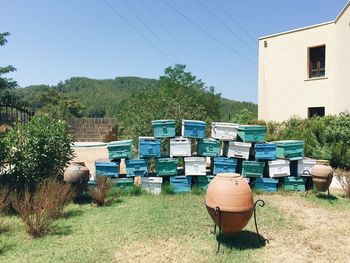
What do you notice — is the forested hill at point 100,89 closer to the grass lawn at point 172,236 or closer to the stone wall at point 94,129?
the stone wall at point 94,129

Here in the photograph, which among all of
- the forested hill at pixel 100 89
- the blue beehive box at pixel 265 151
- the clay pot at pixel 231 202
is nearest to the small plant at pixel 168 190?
the blue beehive box at pixel 265 151

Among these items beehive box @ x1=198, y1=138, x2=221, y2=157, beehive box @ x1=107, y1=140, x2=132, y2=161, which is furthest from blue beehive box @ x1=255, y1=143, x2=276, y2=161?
beehive box @ x1=107, y1=140, x2=132, y2=161

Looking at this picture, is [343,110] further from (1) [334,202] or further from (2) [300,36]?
(1) [334,202]

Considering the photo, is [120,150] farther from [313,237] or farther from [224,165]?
[313,237]

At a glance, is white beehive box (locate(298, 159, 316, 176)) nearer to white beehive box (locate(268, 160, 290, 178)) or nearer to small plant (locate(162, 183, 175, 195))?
white beehive box (locate(268, 160, 290, 178))

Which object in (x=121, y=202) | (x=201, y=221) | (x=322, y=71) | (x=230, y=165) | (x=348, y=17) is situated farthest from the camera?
(x=322, y=71)

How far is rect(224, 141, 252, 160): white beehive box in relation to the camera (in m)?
9.89

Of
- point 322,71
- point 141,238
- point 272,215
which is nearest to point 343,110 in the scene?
point 322,71

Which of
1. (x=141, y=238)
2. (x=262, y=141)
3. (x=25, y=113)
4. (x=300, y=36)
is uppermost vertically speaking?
(x=300, y=36)

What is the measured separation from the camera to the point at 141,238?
6.28 meters

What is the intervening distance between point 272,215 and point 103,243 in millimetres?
3906

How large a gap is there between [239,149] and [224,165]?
65 centimetres

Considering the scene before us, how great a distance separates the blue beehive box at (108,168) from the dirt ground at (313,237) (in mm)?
4493

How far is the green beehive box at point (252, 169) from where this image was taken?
991 centimetres
